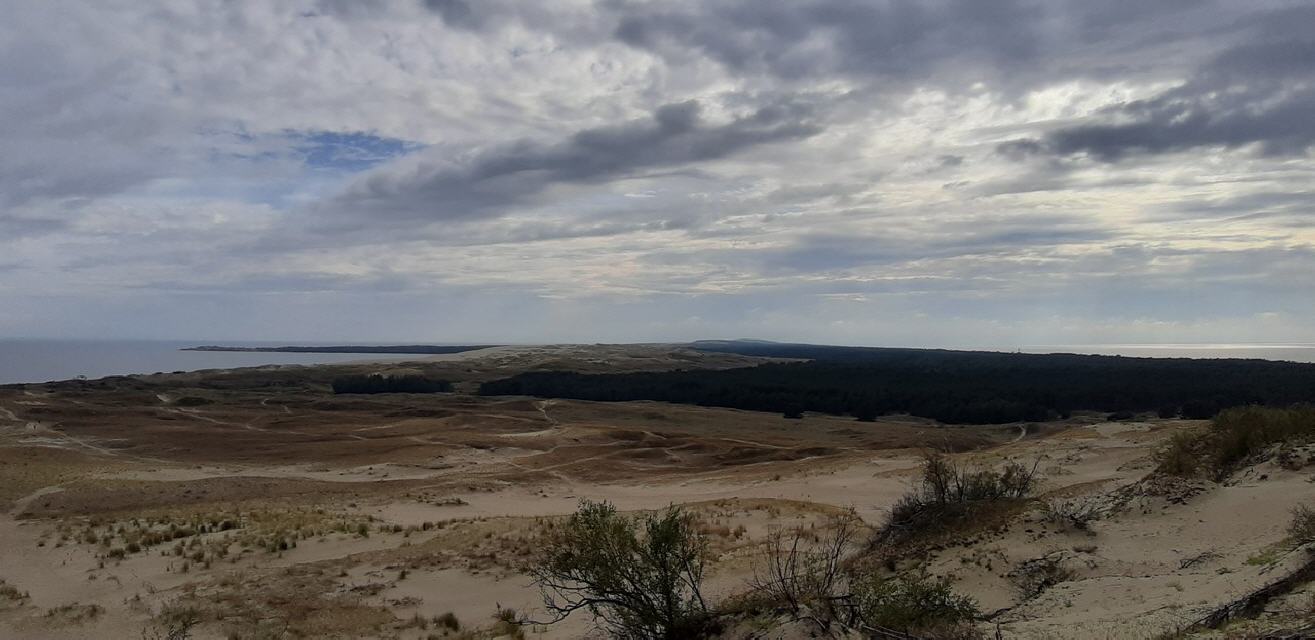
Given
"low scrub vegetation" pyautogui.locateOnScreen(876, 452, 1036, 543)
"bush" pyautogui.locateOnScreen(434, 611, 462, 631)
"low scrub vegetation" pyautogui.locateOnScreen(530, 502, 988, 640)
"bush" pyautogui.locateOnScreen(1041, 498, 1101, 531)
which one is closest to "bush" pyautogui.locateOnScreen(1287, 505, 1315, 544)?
"bush" pyautogui.locateOnScreen(1041, 498, 1101, 531)

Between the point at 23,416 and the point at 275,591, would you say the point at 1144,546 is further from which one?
the point at 23,416

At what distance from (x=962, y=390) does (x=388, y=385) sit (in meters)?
70.0

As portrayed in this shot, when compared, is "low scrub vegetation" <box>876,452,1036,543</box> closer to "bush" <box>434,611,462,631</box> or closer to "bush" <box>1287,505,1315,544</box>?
"bush" <box>1287,505,1315,544</box>

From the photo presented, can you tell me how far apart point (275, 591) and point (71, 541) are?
33.0 ft

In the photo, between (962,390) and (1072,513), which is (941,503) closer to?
(1072,513)

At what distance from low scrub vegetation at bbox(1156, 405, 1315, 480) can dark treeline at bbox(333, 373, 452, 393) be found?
8684 cm

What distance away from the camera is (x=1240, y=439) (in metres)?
15.6

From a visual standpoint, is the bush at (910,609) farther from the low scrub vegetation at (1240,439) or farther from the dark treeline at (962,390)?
the dark treeline at (962,390)

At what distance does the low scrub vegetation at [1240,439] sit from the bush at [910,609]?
935 cm

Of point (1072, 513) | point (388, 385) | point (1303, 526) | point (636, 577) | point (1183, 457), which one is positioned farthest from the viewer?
point (388, 385)

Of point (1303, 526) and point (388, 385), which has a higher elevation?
point (1303, 526)

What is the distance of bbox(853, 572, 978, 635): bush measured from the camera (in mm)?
7699

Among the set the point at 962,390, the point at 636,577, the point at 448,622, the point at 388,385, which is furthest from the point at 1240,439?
the point at 388,385

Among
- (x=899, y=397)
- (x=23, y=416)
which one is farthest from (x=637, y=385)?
(x=23, y=416)
